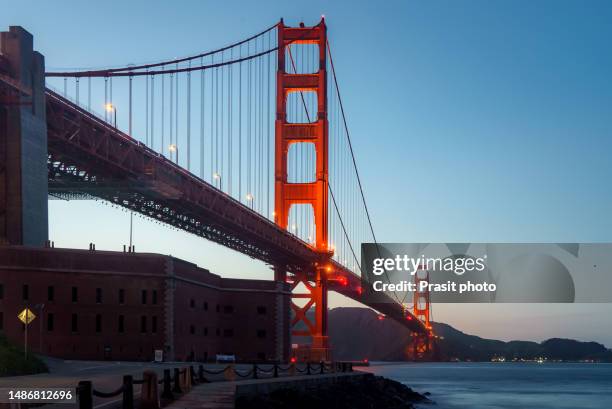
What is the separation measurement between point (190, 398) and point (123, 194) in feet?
128

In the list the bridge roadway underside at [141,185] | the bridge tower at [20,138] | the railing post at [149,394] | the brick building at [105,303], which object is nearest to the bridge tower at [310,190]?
the bridge roadway underside at [141,185]

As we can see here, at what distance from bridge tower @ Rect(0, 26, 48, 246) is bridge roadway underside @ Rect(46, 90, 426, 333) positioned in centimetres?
204

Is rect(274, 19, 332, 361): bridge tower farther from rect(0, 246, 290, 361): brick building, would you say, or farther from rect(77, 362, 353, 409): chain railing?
rect(77, 362, 353, 409): chain railing

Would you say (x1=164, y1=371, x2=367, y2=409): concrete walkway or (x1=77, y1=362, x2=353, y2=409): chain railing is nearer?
(x1=77, y1=362, x2=353, y2=409): chain railing

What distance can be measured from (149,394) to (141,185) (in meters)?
39.9

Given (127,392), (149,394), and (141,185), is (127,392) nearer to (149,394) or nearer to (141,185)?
(149,394)

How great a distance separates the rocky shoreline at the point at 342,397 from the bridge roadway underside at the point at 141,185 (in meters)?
16.5

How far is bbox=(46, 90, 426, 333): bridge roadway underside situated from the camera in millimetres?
55844

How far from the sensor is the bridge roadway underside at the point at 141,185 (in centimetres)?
5584

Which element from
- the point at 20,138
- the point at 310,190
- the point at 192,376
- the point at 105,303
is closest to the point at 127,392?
the point at 192,376

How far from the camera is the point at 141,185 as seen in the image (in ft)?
206

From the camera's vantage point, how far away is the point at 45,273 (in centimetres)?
5631

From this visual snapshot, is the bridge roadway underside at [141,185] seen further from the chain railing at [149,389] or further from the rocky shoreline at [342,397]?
the chain railing at [149,389]

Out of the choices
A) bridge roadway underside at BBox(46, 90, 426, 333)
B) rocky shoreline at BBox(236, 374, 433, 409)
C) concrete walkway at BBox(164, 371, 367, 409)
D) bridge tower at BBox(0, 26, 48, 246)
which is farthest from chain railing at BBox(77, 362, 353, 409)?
bridge roadway underside at BBox(46, 90, 426, 333)
